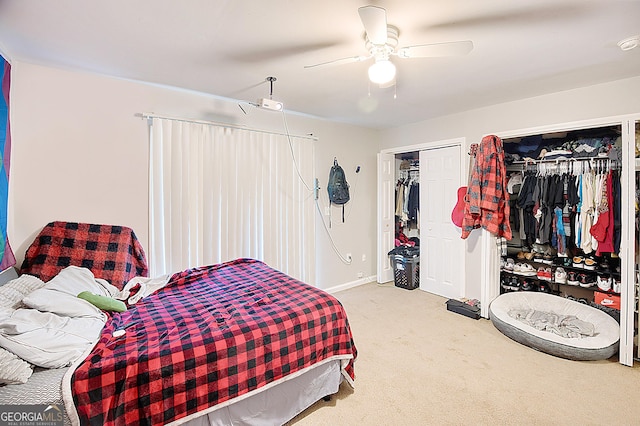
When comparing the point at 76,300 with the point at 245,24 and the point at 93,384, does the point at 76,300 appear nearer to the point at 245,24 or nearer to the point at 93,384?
the point at 93,384

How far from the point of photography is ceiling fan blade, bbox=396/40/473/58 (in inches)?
66.4

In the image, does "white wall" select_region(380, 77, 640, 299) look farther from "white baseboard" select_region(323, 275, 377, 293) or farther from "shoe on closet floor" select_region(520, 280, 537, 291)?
"white baseboard" select_region(323, 275, 377, 293)

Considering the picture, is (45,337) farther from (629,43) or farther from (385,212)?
(385,212)

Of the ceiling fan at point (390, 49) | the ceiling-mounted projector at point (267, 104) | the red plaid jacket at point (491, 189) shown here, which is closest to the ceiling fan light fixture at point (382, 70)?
the ceiling fan at point (390, 49)

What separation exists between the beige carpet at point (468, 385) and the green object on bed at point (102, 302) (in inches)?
54.9

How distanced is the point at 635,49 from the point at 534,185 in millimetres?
1663

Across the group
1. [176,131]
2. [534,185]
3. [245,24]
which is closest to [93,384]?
[245,24]

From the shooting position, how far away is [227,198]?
3.31m

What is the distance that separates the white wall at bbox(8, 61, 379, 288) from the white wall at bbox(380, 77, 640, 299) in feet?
8.30

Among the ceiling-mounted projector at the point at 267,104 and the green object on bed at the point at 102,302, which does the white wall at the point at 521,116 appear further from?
the green object on bed at the point at 102,302

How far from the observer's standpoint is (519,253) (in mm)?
3842

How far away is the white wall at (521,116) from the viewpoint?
269 cm

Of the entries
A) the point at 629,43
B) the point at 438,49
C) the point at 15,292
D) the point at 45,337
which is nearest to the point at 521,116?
the point at 629,43

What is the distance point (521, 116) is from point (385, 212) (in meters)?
2.13
